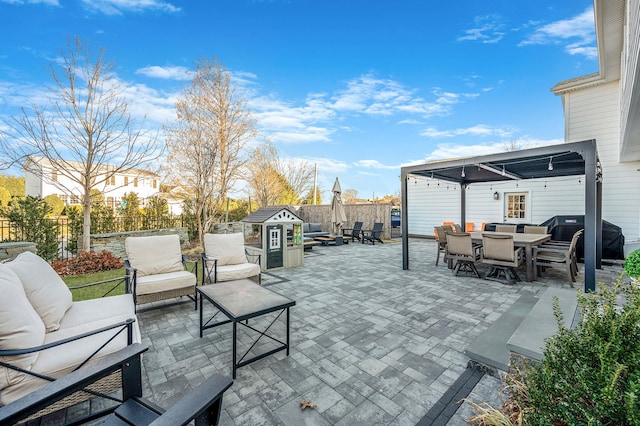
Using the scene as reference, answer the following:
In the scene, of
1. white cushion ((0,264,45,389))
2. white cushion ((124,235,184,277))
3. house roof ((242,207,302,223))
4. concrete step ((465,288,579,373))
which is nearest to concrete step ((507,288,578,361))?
concrete step ((465,288,579,373))

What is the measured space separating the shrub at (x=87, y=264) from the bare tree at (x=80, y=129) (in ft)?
1.34

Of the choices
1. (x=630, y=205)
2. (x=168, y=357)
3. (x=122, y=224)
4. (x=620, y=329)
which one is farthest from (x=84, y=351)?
(x=630, y=205)

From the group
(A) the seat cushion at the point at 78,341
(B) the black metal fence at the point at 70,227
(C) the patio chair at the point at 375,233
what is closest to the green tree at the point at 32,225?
(B) the black metal fence at the point at 70,227

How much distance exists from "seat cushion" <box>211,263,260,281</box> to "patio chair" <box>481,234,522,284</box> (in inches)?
189

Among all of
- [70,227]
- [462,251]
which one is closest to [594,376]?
[462,251]

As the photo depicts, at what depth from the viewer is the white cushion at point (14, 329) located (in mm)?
1582

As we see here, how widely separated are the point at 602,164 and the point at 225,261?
1095cm

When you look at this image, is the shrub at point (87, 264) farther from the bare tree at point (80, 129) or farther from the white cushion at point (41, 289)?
the white cushion at point (41, 289)

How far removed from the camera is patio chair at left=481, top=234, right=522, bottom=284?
18.0 feet

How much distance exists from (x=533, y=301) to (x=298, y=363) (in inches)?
143

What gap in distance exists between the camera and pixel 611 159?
8000 millimetres

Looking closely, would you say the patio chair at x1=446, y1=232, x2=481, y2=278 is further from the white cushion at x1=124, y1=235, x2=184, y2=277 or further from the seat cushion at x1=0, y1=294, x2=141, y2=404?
the seat cushion at x1=0, y1=294, x2=141, y2=404

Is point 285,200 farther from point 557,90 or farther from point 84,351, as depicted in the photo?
point 84,351

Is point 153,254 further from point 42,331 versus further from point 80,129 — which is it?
point 80,129
